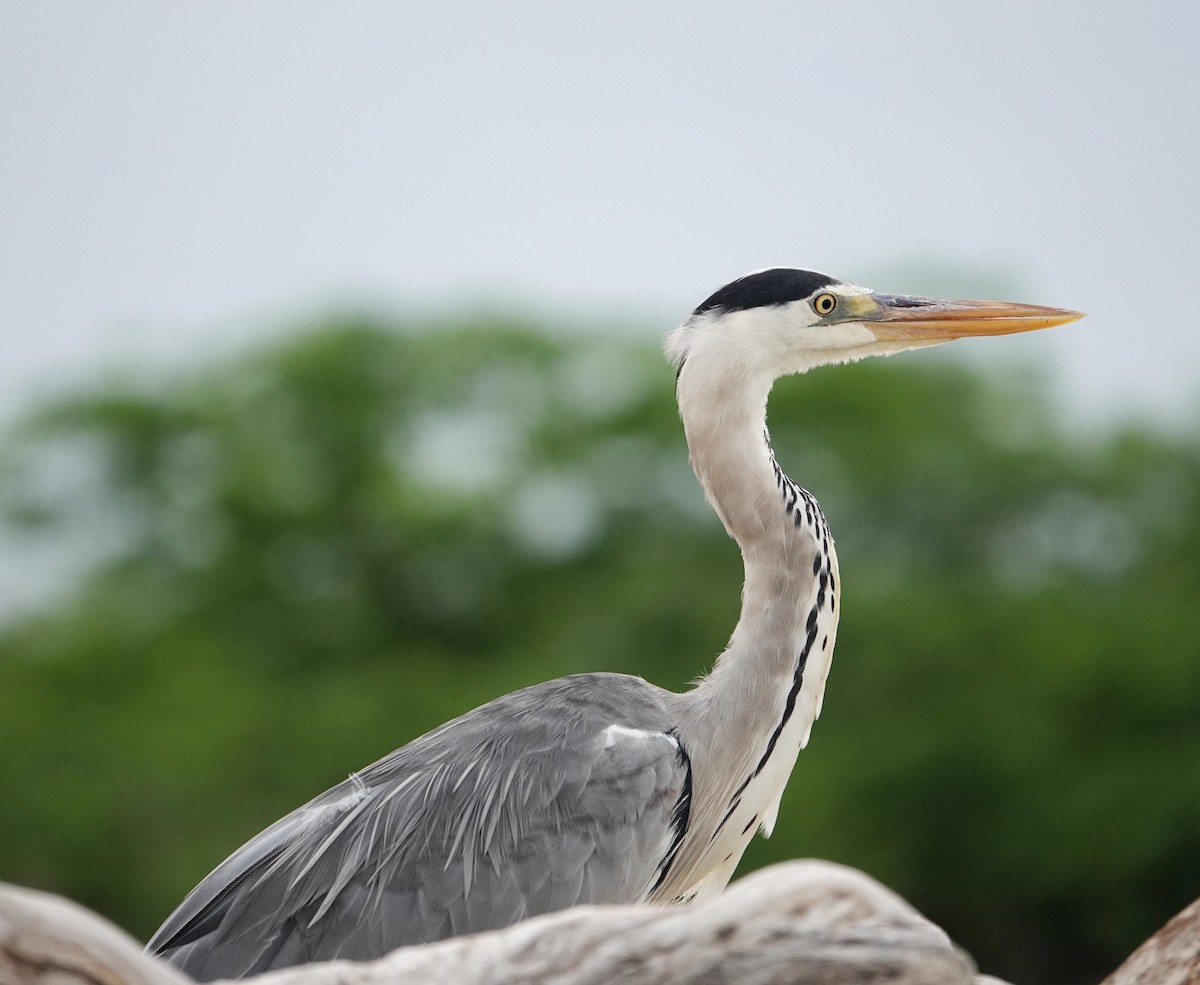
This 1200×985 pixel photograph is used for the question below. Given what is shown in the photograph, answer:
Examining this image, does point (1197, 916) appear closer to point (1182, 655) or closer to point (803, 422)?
point (1182, 655)

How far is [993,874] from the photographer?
11031 millimetres

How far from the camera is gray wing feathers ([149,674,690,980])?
126 inches

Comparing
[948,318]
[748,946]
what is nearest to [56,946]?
[748,946]

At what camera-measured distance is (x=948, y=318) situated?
3891 mm

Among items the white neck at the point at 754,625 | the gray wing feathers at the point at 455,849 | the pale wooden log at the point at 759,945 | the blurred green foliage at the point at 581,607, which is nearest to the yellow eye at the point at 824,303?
the white neck at the point at 754,625

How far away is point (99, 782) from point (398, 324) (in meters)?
6.97

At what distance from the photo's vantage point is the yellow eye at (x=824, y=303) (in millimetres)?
→ 3828

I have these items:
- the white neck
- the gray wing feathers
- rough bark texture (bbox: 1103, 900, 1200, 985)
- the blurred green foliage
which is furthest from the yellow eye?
the blurred green foliage

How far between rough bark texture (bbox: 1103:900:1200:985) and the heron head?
158 centimetres

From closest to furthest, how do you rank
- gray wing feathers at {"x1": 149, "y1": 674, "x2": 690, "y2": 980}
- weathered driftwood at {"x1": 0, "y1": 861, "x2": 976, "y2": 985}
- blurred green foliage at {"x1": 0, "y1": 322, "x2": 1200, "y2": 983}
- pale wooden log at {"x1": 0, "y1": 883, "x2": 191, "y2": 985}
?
1. pale wooden log at {"x1": 0, "y1": 883, "x2": 191, "y2": 985}
2. weathered driftwood at {"x1": 0, "y1": 861, "x2": 976, "y2": 985}
3. gray wing feathers at {"x1": 149, "y1": 674, "x2": 690, "y2": 980}
4. blurred green foliage at {"x1": 0, "y1": 322, "x2": 1200, "y2": 983}

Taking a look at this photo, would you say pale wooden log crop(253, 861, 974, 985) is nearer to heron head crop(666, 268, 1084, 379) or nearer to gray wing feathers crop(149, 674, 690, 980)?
gray wing feathers crop(149, 674, 690, 980)

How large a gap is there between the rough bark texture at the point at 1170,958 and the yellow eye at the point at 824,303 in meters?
1.73

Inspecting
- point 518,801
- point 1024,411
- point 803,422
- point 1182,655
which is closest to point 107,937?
point 518,801

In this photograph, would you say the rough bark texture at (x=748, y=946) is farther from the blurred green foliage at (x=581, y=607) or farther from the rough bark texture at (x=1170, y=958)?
the blurred green foliage at (x=581, y=607)
